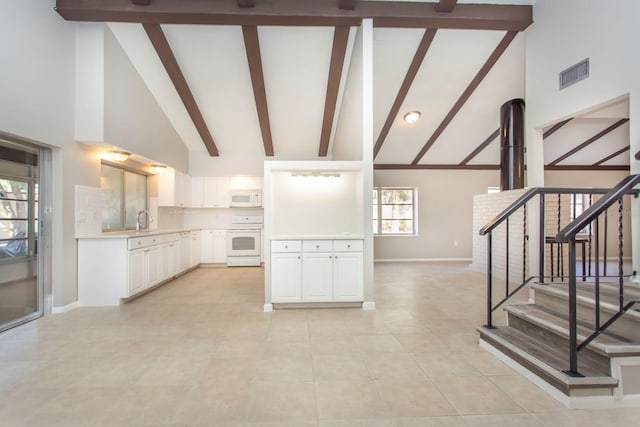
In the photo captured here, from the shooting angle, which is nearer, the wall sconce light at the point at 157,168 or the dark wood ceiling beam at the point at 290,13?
the dark wood ceiling beam at the point at 290,13

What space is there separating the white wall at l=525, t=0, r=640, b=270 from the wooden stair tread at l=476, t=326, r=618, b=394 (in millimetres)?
1490

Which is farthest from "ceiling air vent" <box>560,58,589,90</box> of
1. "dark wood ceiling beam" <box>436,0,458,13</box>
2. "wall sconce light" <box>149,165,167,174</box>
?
"wall sconce light" <box>149,165,167,174</box>

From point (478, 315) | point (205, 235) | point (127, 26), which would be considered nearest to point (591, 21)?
point (478, 315)

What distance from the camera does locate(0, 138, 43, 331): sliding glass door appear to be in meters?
3.27

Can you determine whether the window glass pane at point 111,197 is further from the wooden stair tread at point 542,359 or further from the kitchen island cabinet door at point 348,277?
the wooden stair tread at point 542,359

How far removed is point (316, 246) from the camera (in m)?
3.99

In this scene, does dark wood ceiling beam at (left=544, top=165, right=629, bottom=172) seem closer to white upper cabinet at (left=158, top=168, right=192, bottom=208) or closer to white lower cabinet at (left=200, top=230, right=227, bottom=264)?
white lower cabinet at (left=200, top=230, right=227, bottom=264)

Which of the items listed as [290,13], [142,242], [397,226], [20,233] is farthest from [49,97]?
[397,226]

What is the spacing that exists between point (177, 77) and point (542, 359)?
556cm

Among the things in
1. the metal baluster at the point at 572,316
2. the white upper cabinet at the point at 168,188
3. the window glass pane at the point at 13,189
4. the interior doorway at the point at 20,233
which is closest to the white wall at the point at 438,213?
the white upper cabinet at the point at 168,188

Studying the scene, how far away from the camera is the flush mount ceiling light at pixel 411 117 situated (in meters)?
6.02

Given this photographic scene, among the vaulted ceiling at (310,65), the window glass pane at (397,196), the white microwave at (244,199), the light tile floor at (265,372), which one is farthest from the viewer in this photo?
the window glass pane at (397,196)

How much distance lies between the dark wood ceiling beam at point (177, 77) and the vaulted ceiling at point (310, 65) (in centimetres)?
2

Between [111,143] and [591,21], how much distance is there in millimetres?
5867
